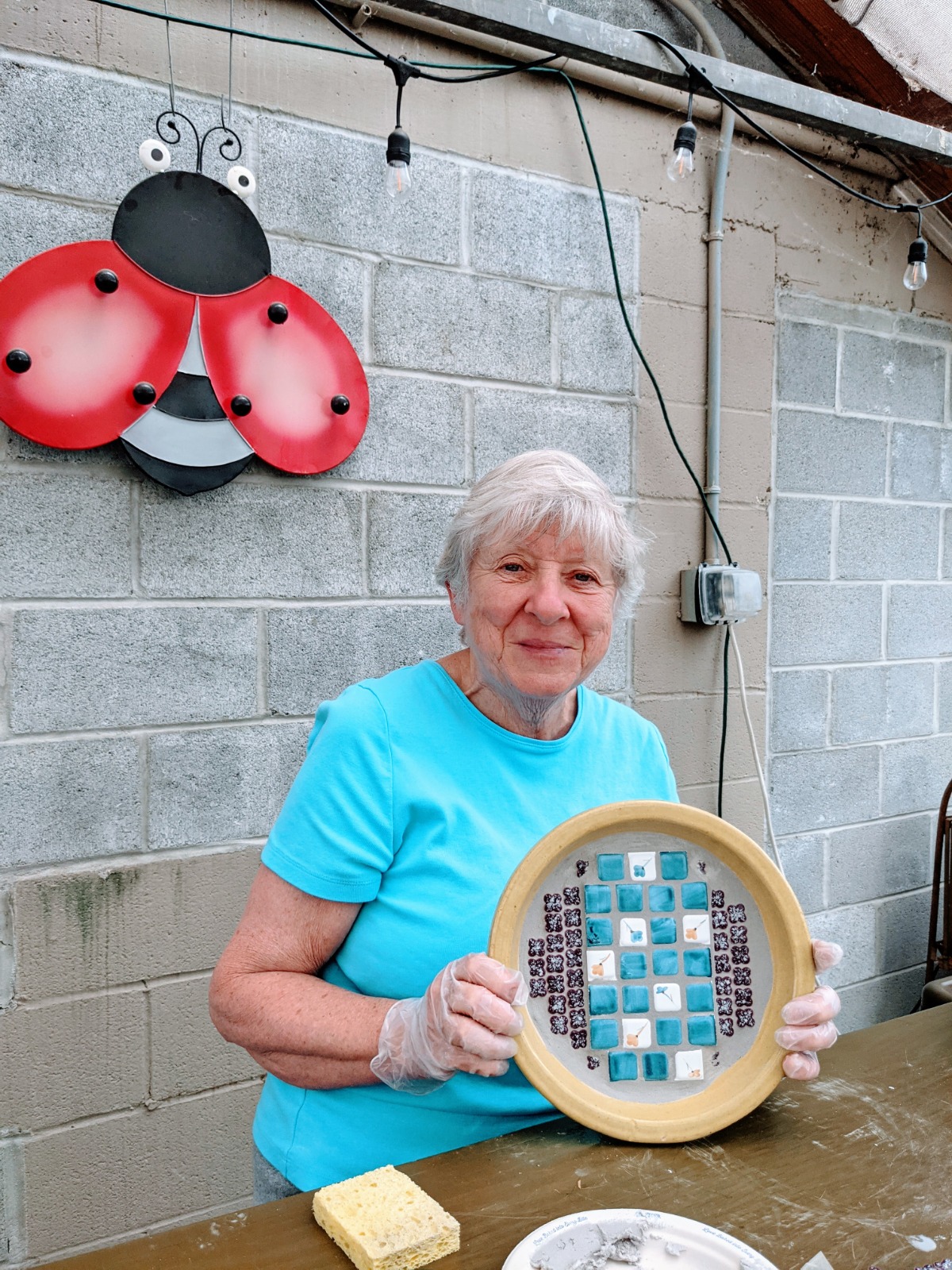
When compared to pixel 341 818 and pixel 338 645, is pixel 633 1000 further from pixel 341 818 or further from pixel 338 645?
pixel 338 645

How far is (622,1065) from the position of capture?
0.90m

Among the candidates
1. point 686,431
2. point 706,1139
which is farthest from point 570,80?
point 706,1139

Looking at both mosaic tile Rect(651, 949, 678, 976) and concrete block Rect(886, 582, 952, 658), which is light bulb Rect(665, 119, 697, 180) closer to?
mosaic tile Rect(651, 949, 678, 976)

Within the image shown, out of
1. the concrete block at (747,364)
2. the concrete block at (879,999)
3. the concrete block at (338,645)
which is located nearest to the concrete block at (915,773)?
the concrete block at (879,999)

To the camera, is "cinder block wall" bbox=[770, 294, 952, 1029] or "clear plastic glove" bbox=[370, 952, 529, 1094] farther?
"cinder block wall" bbox=[770, 294, 952, 1029]

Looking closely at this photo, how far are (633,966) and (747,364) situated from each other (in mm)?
1673

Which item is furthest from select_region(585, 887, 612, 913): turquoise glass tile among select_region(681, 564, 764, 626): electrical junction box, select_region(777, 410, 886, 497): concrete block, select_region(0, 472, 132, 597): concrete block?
select_region(777, 410, 886, 497): concrete block

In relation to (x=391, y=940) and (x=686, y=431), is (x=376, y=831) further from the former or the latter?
(x=686, y=431)

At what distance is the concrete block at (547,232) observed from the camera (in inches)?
72.1

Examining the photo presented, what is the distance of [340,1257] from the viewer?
729 millimetres

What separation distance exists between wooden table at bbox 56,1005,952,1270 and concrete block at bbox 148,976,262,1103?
0.84 meters

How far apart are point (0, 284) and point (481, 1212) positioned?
138 centimetres

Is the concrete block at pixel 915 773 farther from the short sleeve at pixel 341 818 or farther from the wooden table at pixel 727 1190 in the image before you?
the short sleeve at pixel 341 818

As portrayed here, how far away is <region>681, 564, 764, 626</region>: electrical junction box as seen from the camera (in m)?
2.04
